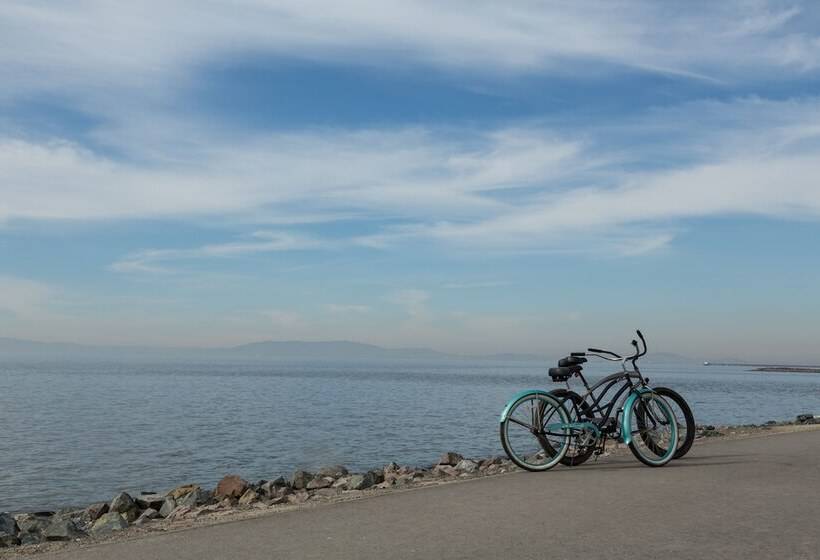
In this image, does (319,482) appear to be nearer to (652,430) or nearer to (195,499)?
(195,499)

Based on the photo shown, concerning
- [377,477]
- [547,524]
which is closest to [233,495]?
[377,477]

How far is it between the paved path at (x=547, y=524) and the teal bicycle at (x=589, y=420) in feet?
1.97

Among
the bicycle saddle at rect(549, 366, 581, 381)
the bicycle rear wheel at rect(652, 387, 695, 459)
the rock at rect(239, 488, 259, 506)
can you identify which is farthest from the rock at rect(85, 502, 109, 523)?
the bicycle rear wheel at rect(652, 387, 695, 459)

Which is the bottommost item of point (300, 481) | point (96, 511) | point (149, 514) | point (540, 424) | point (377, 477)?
point (96, 511)

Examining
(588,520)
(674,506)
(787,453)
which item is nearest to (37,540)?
(588,520)

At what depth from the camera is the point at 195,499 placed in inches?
538

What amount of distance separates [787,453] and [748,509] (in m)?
5.15

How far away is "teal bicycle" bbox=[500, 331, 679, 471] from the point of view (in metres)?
10.3

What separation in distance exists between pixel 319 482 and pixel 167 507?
2821mm

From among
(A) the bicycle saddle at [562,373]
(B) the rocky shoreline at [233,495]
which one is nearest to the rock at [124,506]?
(B) the rocky shoreline at [233,495]

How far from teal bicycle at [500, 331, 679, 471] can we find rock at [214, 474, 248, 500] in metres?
5.95

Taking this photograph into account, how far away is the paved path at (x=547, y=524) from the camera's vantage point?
6055 mm

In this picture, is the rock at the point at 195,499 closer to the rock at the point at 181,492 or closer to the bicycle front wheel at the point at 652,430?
the rock at the point at 181,492

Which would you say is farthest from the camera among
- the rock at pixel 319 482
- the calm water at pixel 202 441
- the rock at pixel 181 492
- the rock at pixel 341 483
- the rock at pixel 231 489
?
the calm water at pixel 202 441
